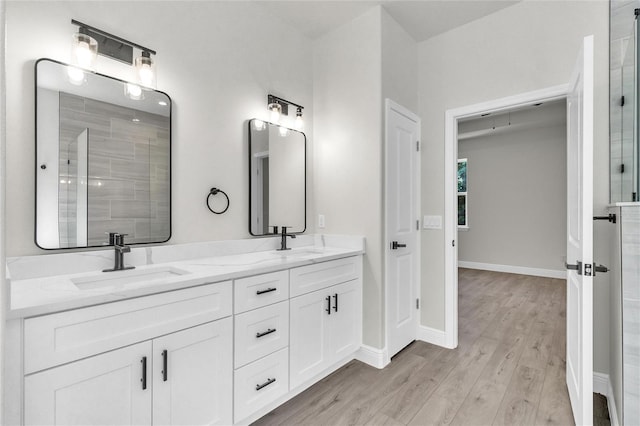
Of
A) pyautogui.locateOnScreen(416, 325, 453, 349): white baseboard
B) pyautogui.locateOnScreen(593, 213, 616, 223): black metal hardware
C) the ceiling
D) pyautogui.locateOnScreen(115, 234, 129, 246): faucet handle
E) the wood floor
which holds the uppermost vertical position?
the ceiling

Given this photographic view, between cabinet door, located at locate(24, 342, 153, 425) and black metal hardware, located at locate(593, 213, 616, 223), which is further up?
black metal hardware, located at locate(593, 213, 616, 223)

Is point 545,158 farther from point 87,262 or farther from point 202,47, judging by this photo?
point 87,262

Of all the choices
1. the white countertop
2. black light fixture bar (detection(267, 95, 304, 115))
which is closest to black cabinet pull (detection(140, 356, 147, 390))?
the white countertop

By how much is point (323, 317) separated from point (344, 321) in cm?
28

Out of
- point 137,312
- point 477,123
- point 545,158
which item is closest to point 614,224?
point 137,312

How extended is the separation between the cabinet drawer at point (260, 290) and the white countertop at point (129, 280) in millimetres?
43

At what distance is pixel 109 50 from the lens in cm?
174

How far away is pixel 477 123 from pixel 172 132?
5187 millimetres

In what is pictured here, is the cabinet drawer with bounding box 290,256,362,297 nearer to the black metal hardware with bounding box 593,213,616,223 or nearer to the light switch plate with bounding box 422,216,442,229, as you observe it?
Result: the light switch plate with bounding box 422,216,442,229

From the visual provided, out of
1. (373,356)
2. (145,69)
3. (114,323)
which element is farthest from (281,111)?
(373,356)

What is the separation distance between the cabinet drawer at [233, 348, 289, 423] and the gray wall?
5119 millimetres

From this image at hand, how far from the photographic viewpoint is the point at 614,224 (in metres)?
1.86

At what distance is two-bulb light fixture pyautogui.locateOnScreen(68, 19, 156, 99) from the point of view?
63.9 inches

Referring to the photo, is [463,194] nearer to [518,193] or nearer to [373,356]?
[518,193]
